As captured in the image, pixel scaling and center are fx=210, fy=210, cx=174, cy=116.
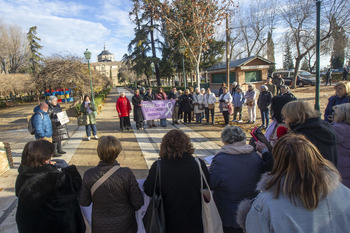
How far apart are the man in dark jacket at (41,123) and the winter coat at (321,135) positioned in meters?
5.73

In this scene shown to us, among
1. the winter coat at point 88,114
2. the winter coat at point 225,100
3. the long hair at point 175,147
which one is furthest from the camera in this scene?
the winter coat at point 225,100

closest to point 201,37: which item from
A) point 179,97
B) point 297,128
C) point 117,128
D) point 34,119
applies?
point 179,97

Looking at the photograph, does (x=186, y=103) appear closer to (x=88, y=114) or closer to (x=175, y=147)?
(x=88, y=114)

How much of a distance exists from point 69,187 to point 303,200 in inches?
80.9

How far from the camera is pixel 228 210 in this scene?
2227mm

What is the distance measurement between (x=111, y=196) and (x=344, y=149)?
298 centimetres

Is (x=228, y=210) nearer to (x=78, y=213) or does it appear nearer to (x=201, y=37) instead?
(x=78, y=213)

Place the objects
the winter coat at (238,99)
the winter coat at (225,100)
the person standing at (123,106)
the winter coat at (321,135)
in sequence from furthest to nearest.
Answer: the winter coat at (238,99)
the person standing at (123,106)
the winter coat at (225,100)
the winter coat at (321,135)

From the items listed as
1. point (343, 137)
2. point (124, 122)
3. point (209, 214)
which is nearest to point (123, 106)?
point (124, 122)

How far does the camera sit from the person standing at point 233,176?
2.13m

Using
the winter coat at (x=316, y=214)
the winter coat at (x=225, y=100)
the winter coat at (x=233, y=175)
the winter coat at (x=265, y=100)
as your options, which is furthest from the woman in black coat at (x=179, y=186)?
the winter coat at (x=225, y=100)

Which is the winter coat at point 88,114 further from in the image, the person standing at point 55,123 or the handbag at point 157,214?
the handbag at point 157,214

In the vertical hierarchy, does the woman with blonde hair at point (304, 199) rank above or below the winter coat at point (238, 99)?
below

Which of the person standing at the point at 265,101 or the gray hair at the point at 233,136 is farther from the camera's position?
the person standing at the point at 265,101
